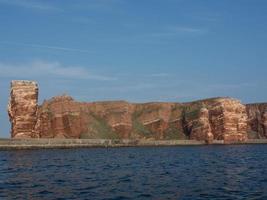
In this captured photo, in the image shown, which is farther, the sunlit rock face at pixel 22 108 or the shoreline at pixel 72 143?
the sunlit rock face at pixel 22 108

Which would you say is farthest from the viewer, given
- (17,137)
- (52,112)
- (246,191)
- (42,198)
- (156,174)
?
(52,112)

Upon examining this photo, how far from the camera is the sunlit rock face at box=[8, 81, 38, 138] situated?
15638 centimetres

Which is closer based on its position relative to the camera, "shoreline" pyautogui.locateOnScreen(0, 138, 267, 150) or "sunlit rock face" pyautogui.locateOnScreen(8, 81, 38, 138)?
"shoreline" pyautogui.locateOnScreen(0, 138, 267, 150)

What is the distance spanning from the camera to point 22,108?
157 m

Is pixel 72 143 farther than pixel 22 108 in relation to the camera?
Yes

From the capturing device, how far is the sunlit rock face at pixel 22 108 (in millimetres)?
156375

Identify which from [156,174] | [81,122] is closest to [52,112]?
[81,122]

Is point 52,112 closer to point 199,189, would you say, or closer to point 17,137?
point 17,137

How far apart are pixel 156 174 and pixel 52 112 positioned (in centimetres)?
13996

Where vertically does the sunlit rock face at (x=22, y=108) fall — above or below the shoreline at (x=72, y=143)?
above

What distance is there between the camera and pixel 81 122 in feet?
627

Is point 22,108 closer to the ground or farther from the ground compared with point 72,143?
farther from the ground

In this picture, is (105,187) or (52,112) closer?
(105,187)

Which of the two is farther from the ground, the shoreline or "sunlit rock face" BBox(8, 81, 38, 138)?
"sunlit rock face" BBox(8, 81, 38, 138)
